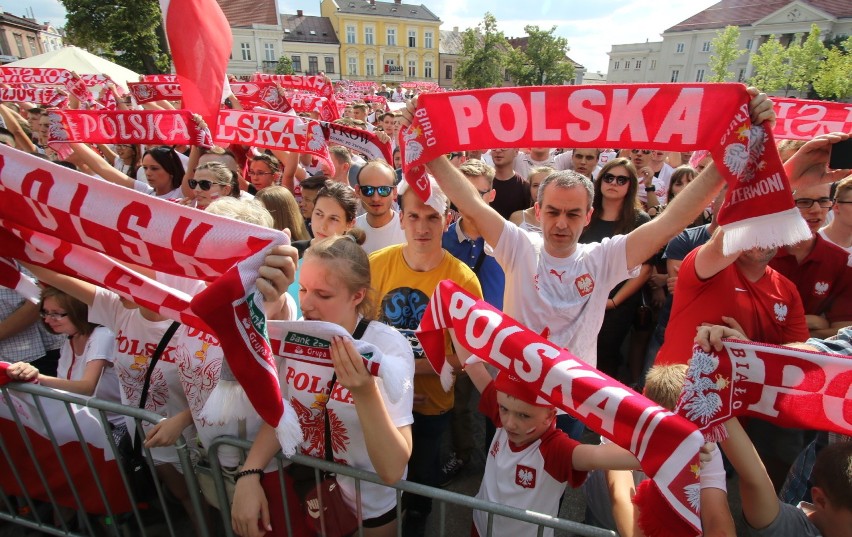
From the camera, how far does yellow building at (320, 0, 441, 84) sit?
72875 millimetres

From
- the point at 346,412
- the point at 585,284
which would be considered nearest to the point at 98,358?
the point at 346,412

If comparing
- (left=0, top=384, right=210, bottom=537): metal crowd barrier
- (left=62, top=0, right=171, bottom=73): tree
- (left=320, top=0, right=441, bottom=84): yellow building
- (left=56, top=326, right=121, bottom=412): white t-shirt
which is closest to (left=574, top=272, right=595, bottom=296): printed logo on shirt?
(left=0, top=384, right=210, bottom=537): metal crowd barrier

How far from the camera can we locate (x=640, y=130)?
2.14m

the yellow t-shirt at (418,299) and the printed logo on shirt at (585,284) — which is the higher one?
the printed logo on shirt at (585,284)

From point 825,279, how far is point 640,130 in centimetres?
212

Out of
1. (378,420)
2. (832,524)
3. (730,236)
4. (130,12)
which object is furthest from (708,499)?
(130,12)

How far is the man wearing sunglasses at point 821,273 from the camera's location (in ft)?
10.0

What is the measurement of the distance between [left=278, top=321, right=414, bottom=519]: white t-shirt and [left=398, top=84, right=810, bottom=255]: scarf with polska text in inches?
36.7

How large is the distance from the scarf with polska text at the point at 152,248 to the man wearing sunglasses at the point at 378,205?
196 centimetres

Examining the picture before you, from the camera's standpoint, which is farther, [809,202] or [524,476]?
[809,202]

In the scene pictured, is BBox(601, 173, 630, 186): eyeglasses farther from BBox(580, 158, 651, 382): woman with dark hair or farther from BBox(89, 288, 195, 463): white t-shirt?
BBox(89, 288, 195, 463): white t-shirt

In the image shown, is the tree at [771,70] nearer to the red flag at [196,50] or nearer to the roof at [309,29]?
the red flag at [196,50]

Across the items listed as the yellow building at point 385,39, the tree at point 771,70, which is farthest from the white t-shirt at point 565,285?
the yellow building at point 385,39

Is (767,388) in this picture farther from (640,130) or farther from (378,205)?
(378,205)
